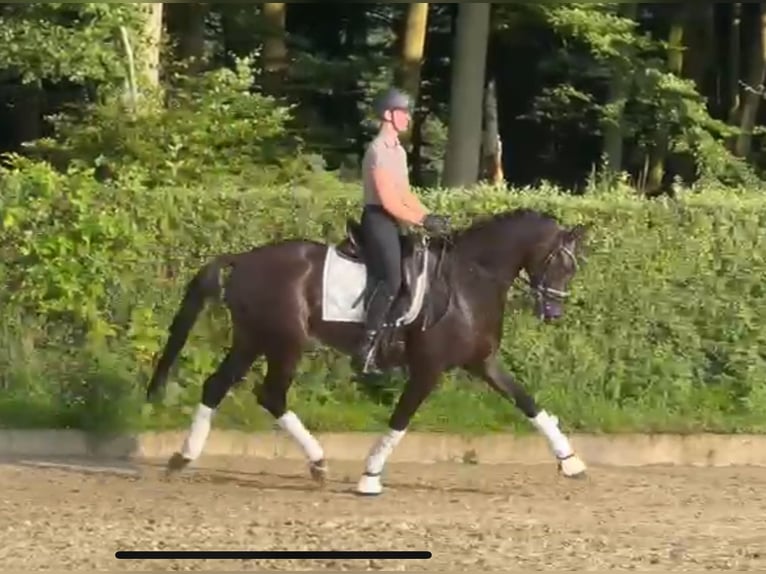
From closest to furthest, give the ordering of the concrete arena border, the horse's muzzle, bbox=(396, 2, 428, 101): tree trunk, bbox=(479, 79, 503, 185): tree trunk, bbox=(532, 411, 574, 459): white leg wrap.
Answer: the horse's muzzle → bbox=(532, 411, 574, 459): white leg wrap → the concrete arena border → bbox=(396, 2, 428, 101): tree trunk → bbox=(479, 79, 503, 185): tree trunk

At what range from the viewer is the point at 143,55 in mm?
18109

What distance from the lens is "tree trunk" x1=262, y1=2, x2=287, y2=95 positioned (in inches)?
910

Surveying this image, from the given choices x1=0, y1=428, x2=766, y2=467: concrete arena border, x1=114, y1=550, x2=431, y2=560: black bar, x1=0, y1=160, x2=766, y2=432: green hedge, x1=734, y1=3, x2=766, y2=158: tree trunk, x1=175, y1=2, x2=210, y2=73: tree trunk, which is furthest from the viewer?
x1=734, y1=3, x2=766, y2=158: tree trunk

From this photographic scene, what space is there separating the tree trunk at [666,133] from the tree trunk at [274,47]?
5194 mm

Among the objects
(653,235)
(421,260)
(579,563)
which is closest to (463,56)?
(653,235)

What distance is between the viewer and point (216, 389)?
11938 mm

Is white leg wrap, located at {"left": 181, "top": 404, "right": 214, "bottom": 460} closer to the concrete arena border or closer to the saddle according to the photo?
the saddle

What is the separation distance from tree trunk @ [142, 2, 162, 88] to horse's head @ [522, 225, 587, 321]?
A: 731cm

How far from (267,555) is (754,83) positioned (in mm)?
18803

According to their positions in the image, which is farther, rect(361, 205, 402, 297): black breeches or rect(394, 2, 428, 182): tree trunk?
rect(394, 2, 428, 182): tree trunk

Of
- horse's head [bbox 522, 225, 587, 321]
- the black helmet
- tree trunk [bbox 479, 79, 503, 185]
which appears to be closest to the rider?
the black helmet

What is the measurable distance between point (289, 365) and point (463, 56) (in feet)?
34.8

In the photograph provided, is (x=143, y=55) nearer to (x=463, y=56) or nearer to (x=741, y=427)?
(x=463, y=56)

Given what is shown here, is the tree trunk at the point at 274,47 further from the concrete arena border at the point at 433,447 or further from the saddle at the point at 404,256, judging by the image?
the saddle at the point at 404,256
